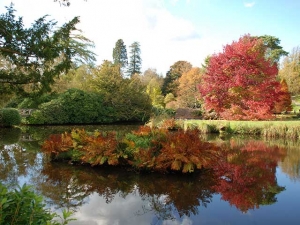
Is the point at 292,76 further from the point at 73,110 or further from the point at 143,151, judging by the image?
the point at 143,151

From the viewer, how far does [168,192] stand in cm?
559

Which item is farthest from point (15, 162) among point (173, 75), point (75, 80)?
point (173, 75)

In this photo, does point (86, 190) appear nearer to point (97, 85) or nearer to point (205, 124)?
point (205, 124)

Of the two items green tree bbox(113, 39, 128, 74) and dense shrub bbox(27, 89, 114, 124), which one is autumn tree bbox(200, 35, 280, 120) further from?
green tree bbox(113, 39, 128, 74)

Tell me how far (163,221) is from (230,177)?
2877mm

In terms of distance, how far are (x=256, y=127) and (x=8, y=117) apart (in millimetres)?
15993

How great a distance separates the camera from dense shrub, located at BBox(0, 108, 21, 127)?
Result: 62.4ft

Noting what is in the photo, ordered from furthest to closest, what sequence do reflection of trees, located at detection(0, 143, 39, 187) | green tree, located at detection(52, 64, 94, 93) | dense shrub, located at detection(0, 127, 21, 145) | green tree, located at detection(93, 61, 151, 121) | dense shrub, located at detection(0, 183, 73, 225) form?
green tree, located at detection(93, 61, 151, 121) < green tree, located at detection(52, 64, 94, 93) < dense shrub, located at detection(0, 127, 21, 145) < reflection of trees, located at detection(0, 143, 39, 187) < dense shrub, located at detection(0, 183, 73, 225)

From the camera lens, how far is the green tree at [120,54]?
48.0 meters

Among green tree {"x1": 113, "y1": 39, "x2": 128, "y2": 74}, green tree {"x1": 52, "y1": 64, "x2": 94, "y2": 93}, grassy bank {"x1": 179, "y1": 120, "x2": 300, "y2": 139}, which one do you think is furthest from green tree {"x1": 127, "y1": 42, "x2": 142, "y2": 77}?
grassy bank {"x1": 179, "y1": 120, "x2": 300, "y2": 139}

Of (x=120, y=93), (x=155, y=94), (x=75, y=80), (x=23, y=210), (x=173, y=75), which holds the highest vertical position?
A: (x=173, y=75)

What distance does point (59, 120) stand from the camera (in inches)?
883

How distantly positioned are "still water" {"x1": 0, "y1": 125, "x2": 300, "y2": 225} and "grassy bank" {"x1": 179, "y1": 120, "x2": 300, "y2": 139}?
669 cm

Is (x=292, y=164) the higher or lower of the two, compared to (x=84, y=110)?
lower
